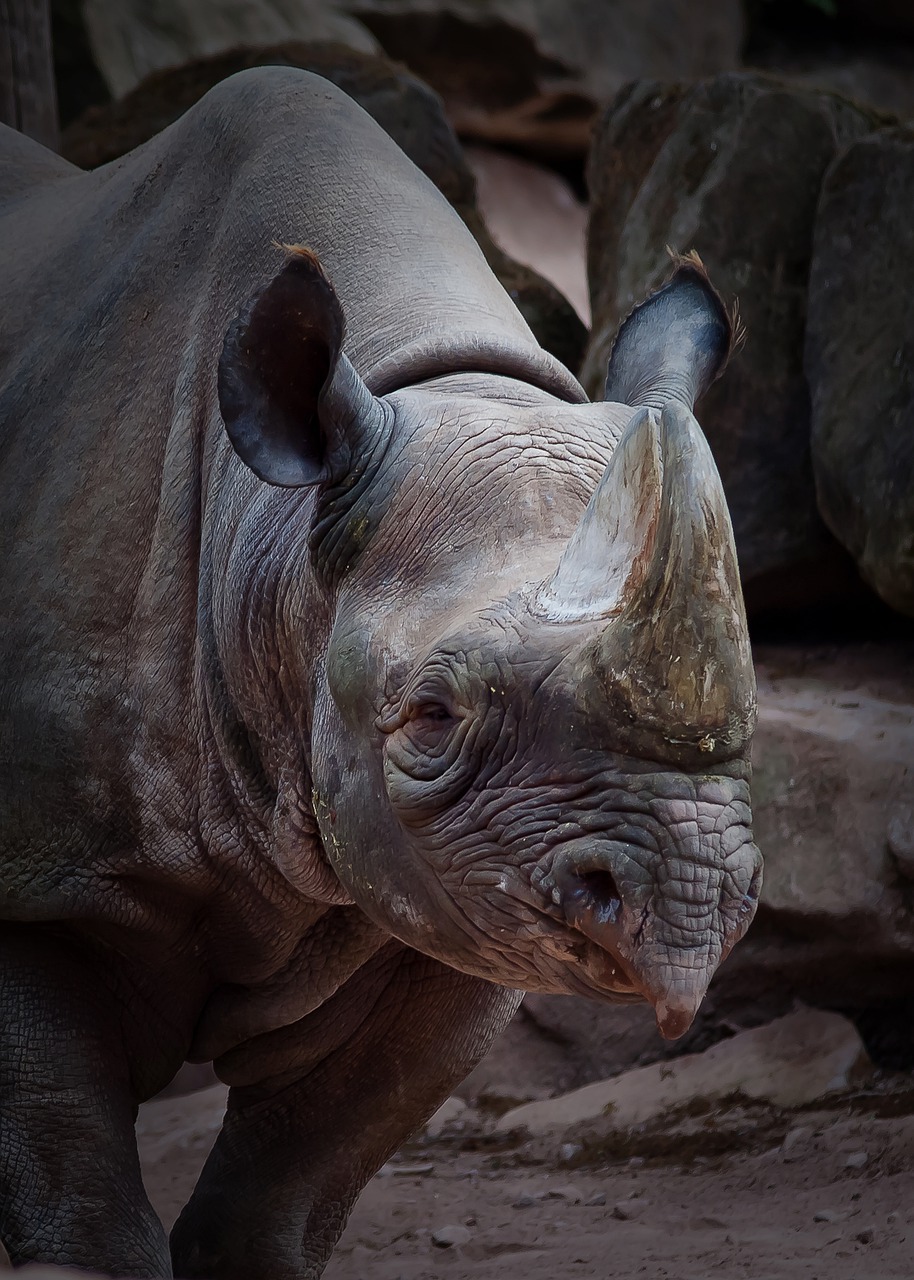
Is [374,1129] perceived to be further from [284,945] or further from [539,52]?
[539,52]

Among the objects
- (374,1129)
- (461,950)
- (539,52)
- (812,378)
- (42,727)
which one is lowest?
(539,52)

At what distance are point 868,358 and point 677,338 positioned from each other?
117 inches

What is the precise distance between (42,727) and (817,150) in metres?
4.53

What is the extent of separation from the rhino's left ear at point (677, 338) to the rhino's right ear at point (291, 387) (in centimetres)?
65

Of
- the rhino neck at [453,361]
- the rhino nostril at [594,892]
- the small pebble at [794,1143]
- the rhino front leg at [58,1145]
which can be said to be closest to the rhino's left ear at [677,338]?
the rhino neck at [453,361]

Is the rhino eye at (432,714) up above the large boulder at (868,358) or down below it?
above

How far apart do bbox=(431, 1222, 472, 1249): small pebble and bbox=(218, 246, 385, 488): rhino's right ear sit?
267 centimetres

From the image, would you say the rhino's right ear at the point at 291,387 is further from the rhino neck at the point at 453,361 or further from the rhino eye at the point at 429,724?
the rhino eye at the point at 429,724

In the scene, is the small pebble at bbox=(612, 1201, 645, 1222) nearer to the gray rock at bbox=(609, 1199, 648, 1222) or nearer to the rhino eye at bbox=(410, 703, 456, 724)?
the gray rock at bbox=(609, 1199, 648, 1222)

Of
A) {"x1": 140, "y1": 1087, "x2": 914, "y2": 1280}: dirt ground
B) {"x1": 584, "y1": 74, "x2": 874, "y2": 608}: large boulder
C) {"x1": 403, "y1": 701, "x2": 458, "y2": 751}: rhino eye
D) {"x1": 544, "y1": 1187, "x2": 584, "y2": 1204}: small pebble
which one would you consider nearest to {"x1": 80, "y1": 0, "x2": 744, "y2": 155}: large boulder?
{"x1": 584, "y1": 74, "x2": 874, "y2": 608}: large boulder

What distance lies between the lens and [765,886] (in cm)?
593

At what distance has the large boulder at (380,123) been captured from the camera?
7.21m

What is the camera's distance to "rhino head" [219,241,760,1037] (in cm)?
257

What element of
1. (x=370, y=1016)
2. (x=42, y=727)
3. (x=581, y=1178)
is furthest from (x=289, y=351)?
(x=581, y=1178)
